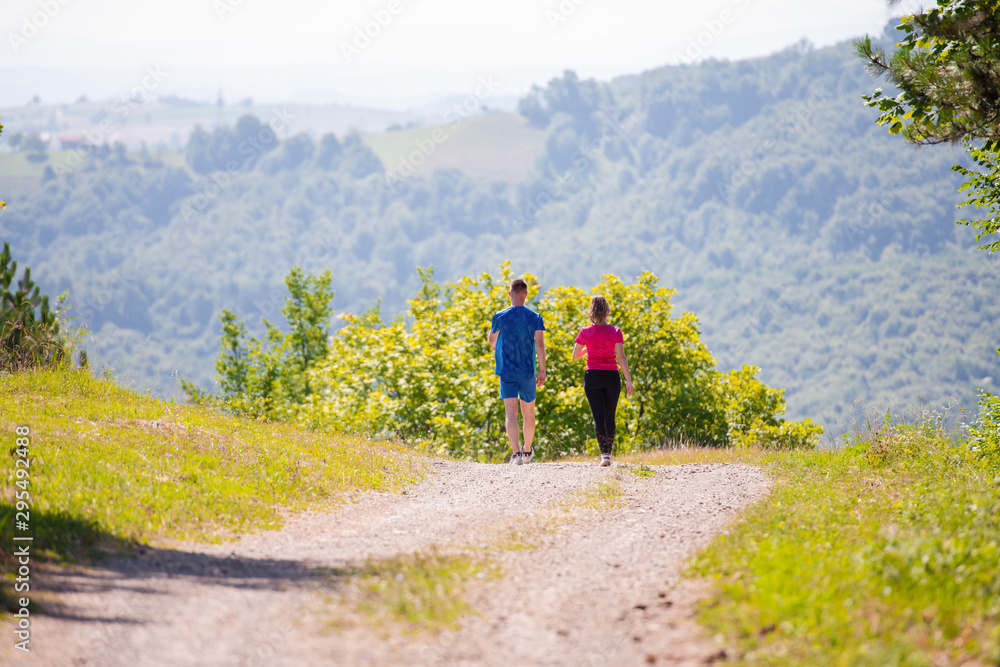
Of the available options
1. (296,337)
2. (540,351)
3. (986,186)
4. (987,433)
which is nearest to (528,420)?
(540,351)

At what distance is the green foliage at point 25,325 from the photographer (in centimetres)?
1030

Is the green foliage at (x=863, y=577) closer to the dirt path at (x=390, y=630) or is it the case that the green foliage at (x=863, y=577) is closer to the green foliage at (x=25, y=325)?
the dirt path at (x=390, y=630)

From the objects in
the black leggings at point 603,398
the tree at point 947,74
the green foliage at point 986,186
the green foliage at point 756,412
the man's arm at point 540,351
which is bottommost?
the green foliage at point 756,412

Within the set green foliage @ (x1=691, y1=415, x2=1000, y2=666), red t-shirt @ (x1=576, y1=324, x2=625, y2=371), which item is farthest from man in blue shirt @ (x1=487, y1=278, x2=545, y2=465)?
green foliage @ (x1=691, y1=415, x2=1000, y2=666)

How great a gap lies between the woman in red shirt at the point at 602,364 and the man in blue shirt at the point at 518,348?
710mm

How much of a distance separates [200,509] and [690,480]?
527 centimetres

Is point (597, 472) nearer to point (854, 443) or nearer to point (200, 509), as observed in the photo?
point (854, 443)

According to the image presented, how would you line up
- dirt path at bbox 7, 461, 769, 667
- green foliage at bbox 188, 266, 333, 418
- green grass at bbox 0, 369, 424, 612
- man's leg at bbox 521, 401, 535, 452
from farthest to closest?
green foliage at bbox 188, 266, 333, 418 < man's leg at bbox 521, 401, 535, 452 < green grass at bbox 0, 369, 424, 612 < dirt path at bbox 7, 461, 769, 667

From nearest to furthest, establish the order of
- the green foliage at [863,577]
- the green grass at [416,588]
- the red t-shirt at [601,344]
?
the green foliage at [863,577], the green grass at [416,588], the red t-shirt at [601,344]

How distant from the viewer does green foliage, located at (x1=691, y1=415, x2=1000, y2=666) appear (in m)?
3.62

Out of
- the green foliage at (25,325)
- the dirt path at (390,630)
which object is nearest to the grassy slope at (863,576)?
the dirt path at (390,630)

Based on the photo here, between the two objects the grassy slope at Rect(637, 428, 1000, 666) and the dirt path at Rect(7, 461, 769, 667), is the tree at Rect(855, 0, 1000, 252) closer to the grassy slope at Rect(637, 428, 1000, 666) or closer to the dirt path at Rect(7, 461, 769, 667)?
the grassy slope at Rect(637, 428, 1000, 666)

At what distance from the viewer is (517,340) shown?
32.1ft

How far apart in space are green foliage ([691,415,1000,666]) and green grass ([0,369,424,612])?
3999 millimetres
